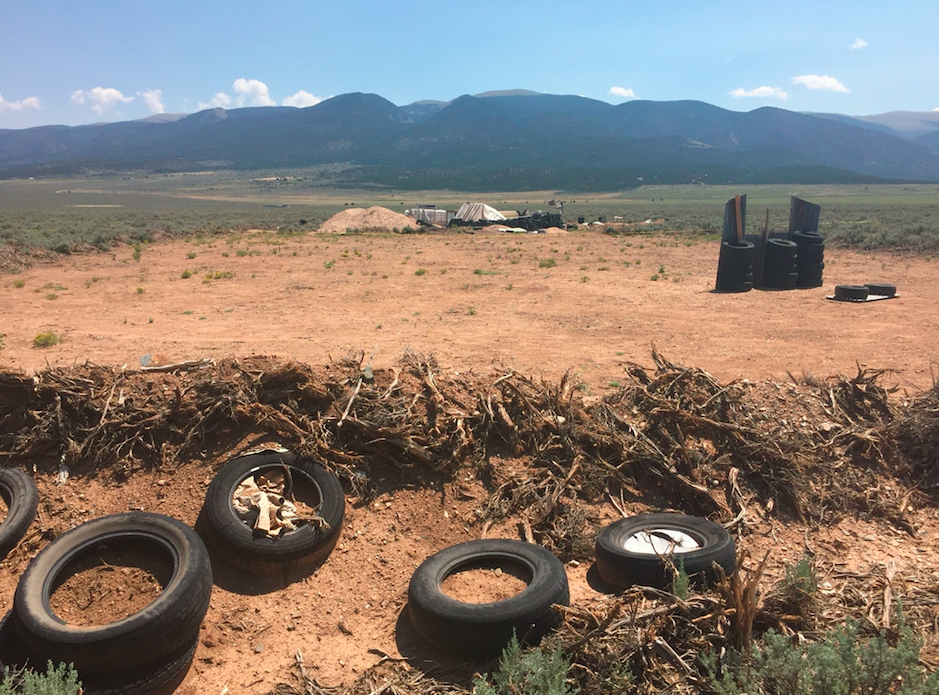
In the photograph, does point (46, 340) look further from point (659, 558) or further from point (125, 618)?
point (659, 558)

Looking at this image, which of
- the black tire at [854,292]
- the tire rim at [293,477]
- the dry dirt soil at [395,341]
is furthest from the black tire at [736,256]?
the tire rim at [293,477]

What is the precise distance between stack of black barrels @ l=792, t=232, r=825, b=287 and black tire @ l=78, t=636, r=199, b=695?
1615 centimetres

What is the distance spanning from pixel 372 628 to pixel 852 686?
3347mm

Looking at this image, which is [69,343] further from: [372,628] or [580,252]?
[580,252]

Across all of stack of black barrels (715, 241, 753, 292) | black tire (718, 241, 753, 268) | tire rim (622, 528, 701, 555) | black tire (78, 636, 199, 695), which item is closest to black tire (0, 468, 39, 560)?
black tire (78, 636, 199, 695)

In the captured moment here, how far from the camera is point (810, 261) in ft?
52.0

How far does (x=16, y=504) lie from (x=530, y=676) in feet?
15.9

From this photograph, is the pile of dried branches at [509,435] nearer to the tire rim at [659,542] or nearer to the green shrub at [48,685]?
the tire rim at [659,542]

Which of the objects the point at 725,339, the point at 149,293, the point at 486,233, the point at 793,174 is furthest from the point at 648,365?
the point at 793,174

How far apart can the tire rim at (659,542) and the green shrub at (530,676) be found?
63.5 inches

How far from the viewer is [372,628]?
16.4 feet

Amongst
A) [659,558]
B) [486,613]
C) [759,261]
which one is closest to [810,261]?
[759,261]

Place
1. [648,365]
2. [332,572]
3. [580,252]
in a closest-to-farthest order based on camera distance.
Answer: [332,572]
[648,365]
[580,252]

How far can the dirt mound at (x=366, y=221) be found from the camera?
36.7 m
